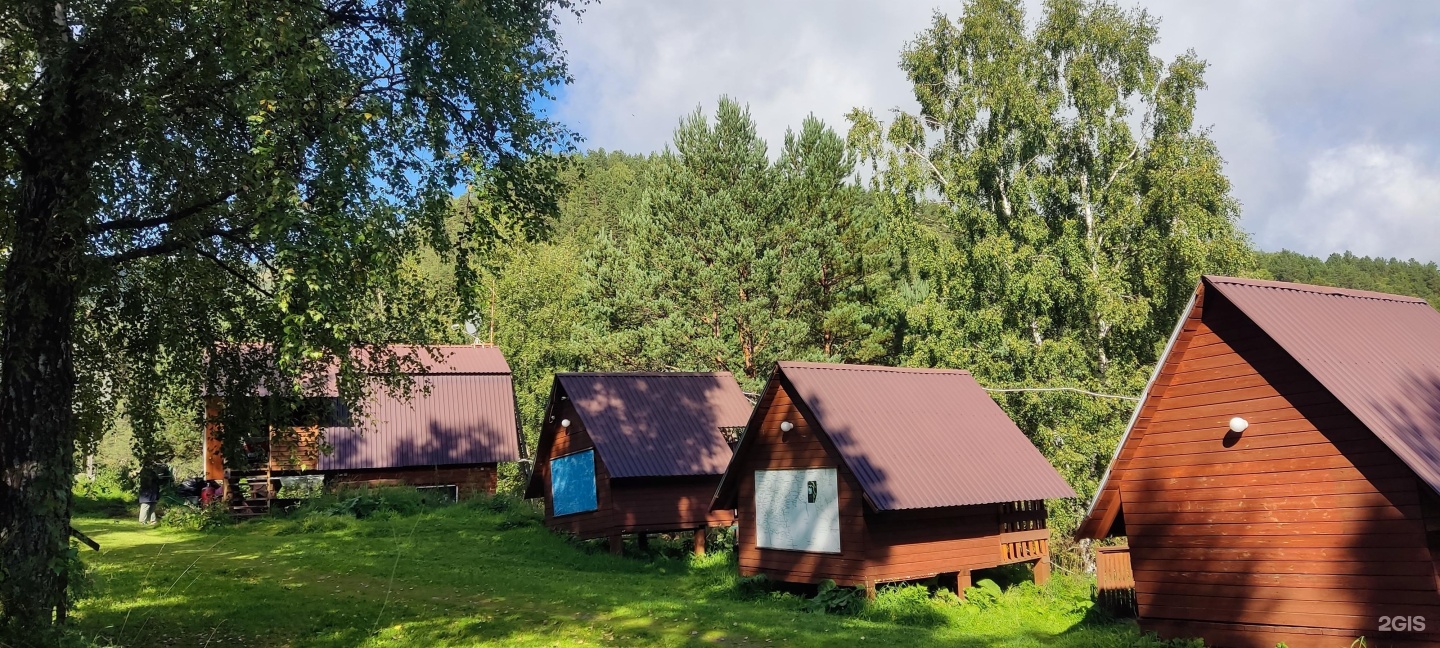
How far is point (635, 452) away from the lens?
2492 centimetres

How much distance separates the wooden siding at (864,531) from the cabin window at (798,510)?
0.15m

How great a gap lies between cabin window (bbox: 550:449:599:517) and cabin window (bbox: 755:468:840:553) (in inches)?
238

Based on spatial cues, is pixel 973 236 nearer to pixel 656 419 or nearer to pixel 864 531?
pixel 656 419

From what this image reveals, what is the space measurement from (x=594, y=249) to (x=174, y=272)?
3064 cm

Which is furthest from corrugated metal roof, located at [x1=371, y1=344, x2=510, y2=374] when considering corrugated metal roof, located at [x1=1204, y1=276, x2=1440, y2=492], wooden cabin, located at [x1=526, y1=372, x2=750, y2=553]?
corrugated metal roof, located at [x1=1204, y1=276, x2=1440, y2=492]

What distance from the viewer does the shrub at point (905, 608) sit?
17473 mm

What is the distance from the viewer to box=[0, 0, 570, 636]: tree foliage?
1008 cm

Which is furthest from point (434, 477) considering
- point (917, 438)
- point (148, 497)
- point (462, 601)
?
point (917, 438)

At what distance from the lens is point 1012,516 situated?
2138 centimetres

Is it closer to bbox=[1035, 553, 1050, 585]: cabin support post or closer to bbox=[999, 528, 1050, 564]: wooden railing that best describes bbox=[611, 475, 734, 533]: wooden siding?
bbox=[999, 528, 1050, 564]: wooden railing

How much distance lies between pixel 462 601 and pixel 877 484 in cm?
779

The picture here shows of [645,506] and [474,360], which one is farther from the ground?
[474,360]

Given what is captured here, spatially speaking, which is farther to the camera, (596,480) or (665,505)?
(596,480)

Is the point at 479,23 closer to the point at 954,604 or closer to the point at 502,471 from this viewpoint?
the point at 954,604
